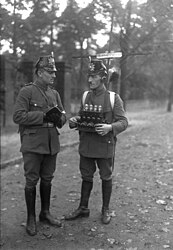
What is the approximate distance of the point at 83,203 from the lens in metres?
4.66

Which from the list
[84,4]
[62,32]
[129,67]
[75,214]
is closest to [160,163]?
[129,67]

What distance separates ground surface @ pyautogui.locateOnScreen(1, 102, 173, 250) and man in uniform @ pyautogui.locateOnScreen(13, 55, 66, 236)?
1.22 ft

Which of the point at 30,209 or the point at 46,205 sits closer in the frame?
the point at 30,209

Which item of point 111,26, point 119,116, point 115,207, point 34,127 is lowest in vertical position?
point 115,207

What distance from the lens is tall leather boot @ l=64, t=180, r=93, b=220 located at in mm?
4586

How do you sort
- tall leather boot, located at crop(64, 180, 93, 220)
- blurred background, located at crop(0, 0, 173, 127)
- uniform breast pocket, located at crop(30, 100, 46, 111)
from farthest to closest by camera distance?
blurred background, located at crop(0, 0, 173, 127) < tall leather boot, located at crop(64, 180, 93, 220) < uniform breast pocket, located at crop(30, 100, 46, 111)

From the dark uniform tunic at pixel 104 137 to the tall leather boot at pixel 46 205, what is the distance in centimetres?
63

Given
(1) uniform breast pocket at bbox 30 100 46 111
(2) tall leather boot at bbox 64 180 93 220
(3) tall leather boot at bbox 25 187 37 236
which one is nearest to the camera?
(1) uniform breast pocket at bbox 30 100 46 111

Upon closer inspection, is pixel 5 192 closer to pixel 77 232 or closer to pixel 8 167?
pixel 8 167

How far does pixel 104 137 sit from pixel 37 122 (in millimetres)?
851

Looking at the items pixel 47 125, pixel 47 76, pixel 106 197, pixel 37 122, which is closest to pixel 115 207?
pixel 106 197

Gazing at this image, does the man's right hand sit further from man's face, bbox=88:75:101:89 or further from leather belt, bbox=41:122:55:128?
man's face, bbox=88:75:101:89

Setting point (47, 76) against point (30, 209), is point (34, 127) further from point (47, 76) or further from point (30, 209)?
point (30, 209)

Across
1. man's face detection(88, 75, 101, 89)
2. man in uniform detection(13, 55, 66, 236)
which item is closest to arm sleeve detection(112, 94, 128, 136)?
man's face detection(88, 75, 101, 89)
